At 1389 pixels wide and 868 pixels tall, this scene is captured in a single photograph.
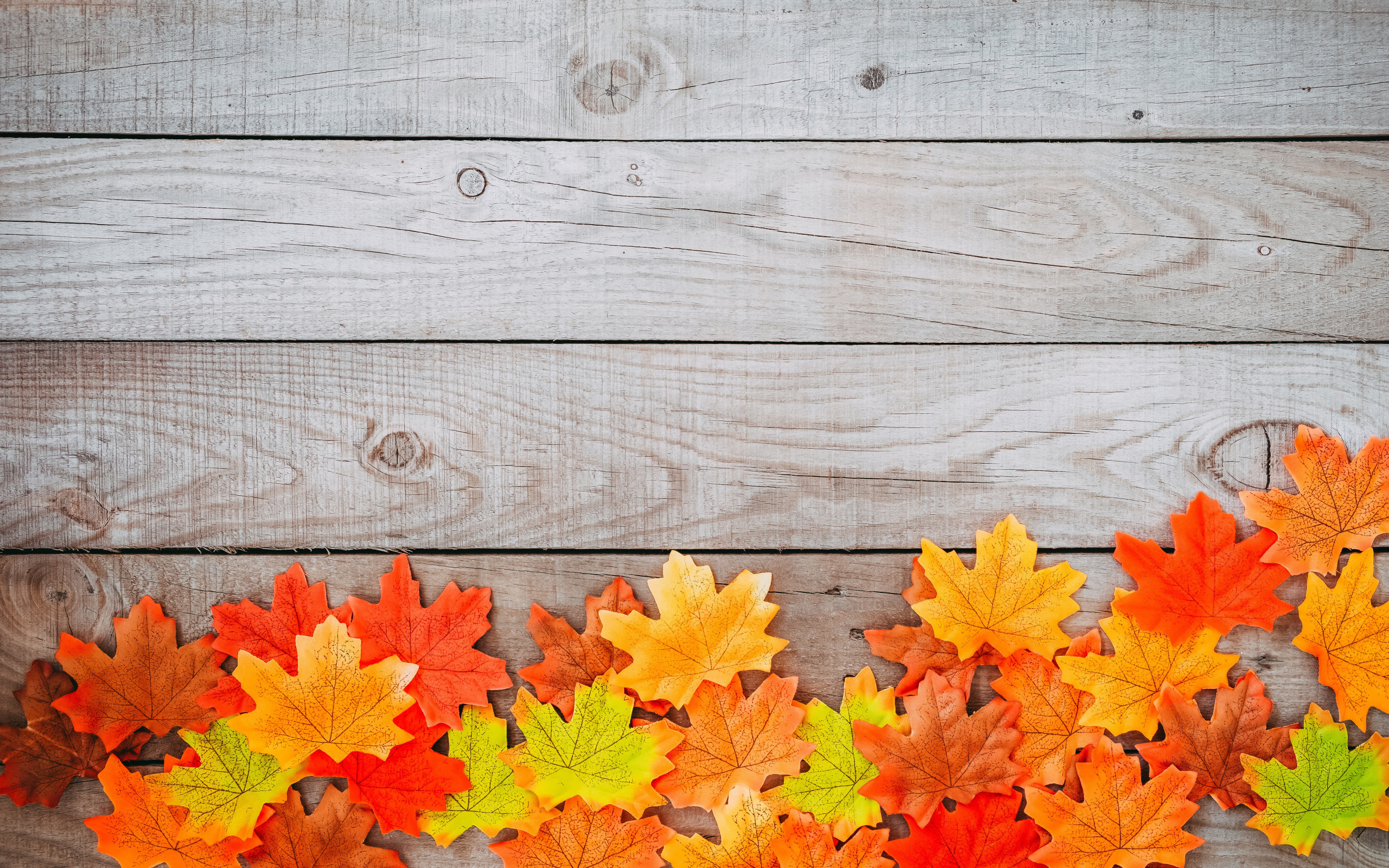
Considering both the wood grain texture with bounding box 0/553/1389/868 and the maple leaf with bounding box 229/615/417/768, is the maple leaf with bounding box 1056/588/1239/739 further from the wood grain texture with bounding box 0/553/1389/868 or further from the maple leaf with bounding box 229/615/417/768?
the maple leaf with bounding box 229/615/417/768

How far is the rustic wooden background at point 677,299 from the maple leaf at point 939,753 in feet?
0.21

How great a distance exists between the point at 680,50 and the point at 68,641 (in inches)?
36.5

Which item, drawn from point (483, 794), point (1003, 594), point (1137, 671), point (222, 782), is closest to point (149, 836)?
point (222, 782)

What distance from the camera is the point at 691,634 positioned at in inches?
32.6

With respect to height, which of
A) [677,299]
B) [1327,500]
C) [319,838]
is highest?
[677,299]

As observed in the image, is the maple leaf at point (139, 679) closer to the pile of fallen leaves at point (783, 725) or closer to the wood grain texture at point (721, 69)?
the pile of fallen leaves at point (783, 725)

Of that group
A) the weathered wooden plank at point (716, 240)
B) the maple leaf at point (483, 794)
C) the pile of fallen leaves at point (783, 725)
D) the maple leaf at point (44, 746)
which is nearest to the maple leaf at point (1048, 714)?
the pile of fallen leaves at point (783, 725)

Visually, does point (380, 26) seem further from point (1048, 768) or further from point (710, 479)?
point (1048, 768)

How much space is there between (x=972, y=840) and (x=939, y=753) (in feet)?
0.34

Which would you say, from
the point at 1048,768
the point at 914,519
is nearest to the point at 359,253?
the point at 914,519

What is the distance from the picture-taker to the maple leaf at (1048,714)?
2.77ft

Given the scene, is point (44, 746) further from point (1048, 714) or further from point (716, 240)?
point (1048, 714)

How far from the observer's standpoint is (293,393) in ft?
2.80

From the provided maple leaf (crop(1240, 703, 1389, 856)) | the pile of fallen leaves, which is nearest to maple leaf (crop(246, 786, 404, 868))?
the pile of fallen leaves
